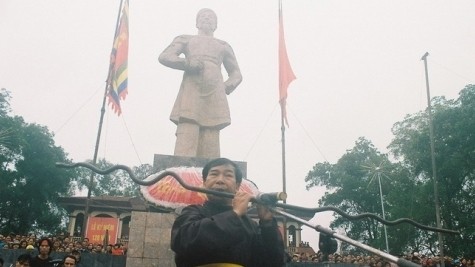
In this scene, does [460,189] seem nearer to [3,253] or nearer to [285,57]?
[285,57]

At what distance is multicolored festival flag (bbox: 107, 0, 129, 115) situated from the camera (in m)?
11.8

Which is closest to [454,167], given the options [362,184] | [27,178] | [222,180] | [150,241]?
[362,184]

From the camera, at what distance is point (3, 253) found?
8227 millimetres

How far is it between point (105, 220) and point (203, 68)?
18318 millimetres

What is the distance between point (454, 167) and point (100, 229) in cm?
1951

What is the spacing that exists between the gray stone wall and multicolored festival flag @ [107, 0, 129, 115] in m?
6.04

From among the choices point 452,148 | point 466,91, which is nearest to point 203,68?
point 452,148

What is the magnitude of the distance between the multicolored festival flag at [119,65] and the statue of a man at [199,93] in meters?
3.83

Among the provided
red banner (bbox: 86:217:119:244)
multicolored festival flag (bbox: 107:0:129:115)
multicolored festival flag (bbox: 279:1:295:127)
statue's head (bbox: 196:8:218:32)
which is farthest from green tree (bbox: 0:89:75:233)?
statue's head (bbox: 196:8:218:32)

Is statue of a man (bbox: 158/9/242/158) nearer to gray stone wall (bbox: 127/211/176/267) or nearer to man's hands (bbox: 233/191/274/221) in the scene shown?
gray stone wall (bbox: 127/211/176/267)

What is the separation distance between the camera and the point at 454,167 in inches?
907

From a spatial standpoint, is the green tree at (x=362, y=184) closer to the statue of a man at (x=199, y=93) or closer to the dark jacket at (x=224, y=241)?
the statue of a man at (x=199, y=93)

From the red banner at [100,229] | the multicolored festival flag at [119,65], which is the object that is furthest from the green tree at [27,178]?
the multicolored festival flag at [119,65]

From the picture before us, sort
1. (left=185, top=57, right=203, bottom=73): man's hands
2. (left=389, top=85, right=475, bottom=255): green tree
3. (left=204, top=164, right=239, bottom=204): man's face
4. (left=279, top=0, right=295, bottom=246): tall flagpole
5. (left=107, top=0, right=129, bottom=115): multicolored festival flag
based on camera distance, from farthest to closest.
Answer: (left=389, top=85, right=475, bottom=255): green tree, (left=279, top=0, right=295, bottom=246): tall flagpole, (left=107, top=0, right=129, bottom=115): multicolored festival flag, (left=185, top=57, right=203, bottom=73): man's hands, (left=204, top=164, right=239, bottom=204): man's face
